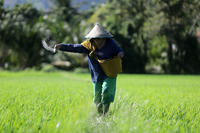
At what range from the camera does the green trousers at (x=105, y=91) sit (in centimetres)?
379

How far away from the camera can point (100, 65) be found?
4059mm

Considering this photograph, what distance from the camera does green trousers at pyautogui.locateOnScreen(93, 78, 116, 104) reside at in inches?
149

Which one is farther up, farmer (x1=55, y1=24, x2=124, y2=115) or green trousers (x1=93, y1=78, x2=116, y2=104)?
farmer (x1=55, y1=24, x2=124, y2=115)

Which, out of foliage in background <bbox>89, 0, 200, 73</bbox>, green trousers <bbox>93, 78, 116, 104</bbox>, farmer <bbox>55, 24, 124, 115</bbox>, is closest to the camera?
green trousers <bbox>93, 78, 116, 104</bbox>

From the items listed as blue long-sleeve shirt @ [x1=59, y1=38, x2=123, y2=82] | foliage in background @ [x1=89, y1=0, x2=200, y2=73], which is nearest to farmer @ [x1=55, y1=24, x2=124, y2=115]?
blue long-sleeve shirt @ [x1=59, y1=38, x2=123, y2=82]

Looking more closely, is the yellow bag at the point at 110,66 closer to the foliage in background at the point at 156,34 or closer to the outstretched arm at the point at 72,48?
the outstretched arm at the point at 72,48

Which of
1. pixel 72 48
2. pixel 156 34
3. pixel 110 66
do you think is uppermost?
pixel 72 48

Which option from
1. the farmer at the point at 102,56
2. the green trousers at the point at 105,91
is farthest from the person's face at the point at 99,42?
the green trousers at the point at 105,91

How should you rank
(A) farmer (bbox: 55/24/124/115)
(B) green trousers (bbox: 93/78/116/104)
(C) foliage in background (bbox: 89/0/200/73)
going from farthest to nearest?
(C) foliage in background (bbox: 89/0/200/73), (A) farmer (bbox: 55/24/124/115), (B) green trousers (bbox: 93/78/116/104)

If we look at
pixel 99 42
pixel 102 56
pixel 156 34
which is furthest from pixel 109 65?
pixel 156 34

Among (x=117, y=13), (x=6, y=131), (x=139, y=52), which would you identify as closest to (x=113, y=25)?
(x=117, y=13)

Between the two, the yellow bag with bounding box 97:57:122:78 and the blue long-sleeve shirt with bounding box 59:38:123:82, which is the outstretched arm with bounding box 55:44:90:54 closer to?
the blue long-sleeve shirt with bounding box 59:38:123:82

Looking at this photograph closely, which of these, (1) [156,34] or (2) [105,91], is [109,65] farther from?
(1) [156,34]

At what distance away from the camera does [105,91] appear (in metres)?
3.85
